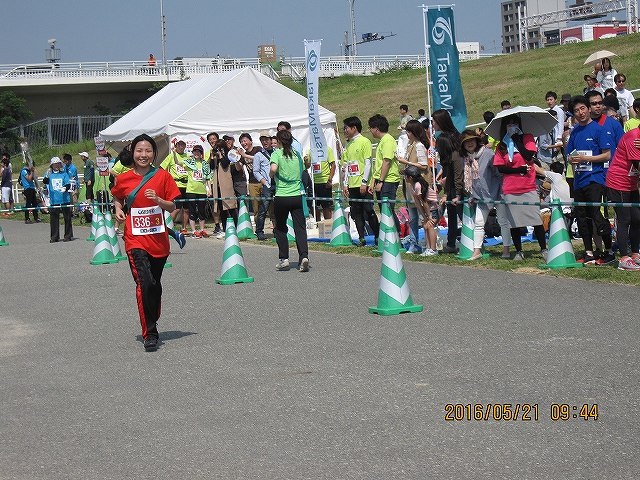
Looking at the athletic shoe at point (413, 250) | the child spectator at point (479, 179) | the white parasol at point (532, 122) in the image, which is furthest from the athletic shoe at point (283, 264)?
the white parasol at point (532, 122)

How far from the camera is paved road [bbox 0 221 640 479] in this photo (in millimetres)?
5219

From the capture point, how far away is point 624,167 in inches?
452

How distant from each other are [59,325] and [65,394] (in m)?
3.32

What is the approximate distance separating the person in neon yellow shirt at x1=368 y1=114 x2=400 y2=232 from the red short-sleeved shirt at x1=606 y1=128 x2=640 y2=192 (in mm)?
4175

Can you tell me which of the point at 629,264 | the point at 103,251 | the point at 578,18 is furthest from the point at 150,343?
the point at 578,18

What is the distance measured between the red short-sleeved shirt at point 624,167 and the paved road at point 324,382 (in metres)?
1.48

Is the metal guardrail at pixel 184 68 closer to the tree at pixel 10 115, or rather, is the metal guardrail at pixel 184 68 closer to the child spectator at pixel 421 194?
the tree at pixel 10 115

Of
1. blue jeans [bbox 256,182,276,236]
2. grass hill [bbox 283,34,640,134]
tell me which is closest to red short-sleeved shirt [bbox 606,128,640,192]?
blue jeans [bbox 256,182,276,236]

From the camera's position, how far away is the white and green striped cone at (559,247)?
12164mm

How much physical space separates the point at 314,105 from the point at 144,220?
956 cm

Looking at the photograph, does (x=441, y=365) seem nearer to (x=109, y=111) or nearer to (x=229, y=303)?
(x=229, y=303)

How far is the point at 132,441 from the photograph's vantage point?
578 cm

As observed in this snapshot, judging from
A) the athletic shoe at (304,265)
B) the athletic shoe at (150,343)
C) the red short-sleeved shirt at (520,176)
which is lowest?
the athletic shoe at (150,343)
